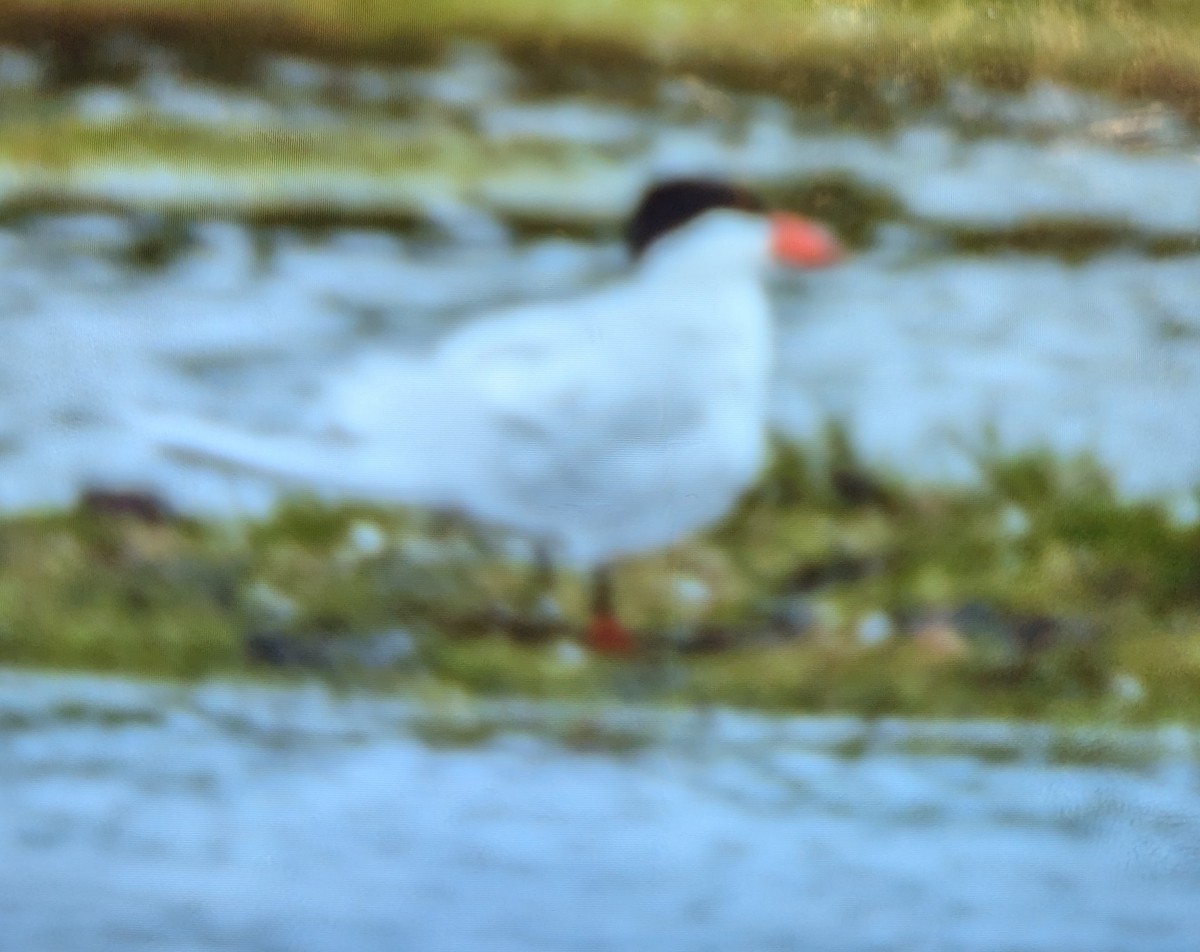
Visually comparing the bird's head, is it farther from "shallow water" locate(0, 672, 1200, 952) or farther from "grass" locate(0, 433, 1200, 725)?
"shallow water" locate(0, 672, 1200, 952)

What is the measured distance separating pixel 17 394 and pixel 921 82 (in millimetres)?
468

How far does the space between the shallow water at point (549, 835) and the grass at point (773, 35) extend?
1.06ft

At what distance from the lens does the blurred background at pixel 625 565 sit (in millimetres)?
514

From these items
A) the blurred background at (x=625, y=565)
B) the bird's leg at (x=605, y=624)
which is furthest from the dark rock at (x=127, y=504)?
the bird's leg at (x=605, y=624)

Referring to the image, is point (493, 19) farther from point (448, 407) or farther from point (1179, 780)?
point (1179, 780)

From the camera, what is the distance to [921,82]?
51 centimetres

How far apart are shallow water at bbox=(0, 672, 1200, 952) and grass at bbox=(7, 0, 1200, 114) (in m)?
0.32

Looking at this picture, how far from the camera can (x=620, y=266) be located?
1.72 feet

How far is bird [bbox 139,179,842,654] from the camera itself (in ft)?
1.71

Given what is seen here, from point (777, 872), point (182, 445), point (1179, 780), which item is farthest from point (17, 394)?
point (1179, 780)

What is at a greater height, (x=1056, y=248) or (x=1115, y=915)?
(x=1056, y=248)

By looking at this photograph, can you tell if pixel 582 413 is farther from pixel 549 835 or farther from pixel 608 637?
pixel 549 835

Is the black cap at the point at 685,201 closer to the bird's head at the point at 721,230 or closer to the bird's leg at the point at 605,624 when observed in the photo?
the bird's head at the point at 721,230

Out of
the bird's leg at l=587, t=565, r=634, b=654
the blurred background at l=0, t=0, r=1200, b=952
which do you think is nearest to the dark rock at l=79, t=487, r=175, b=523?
the blurred background at l=0, t=0, r=1200, b=952
